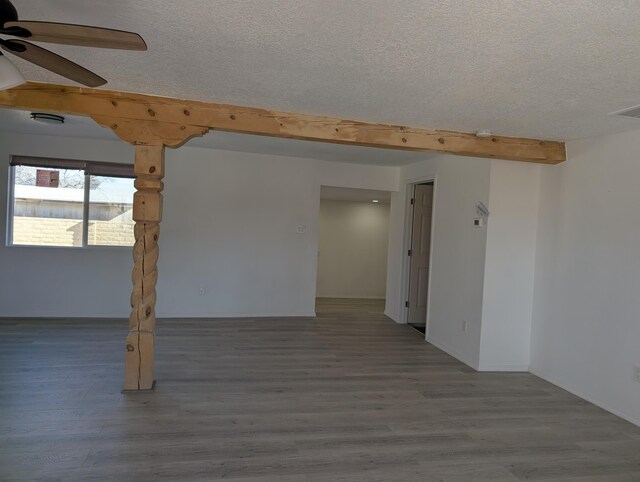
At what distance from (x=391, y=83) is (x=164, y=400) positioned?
2.92 m

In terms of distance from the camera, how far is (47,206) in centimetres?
577

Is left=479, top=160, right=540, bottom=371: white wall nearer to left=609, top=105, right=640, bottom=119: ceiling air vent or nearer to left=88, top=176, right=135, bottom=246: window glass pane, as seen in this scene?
left=609, top=105, right=640, bottom=119: ceiling air vent

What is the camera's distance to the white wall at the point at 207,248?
565 centimetres

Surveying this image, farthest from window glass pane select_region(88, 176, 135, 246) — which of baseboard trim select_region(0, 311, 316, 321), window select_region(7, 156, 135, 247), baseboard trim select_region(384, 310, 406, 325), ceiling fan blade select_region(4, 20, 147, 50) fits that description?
ceiling fan blade select_region(4, 20, 147, 50)

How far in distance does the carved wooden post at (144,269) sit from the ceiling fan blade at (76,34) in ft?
5.72

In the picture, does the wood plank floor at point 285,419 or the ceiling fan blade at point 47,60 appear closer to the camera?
the ceiling fan blade at point 47,60

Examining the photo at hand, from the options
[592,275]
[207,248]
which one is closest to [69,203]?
[207,248]

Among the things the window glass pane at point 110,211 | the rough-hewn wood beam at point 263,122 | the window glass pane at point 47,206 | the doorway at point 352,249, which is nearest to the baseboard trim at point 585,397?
the rough-hewn wood beam at point 263,122

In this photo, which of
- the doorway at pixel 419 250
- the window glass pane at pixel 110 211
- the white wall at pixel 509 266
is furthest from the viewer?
the doorway at pixel 419 250

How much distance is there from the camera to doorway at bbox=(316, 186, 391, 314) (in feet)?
29.4

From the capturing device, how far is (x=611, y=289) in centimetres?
359

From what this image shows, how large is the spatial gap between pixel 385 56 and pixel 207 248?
4.45m

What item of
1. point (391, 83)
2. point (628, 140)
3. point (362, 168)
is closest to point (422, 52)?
point (391, 83)

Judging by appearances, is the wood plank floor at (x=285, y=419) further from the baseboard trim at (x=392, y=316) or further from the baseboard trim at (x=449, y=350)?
the baseboard trim at (x=392, y=316)
